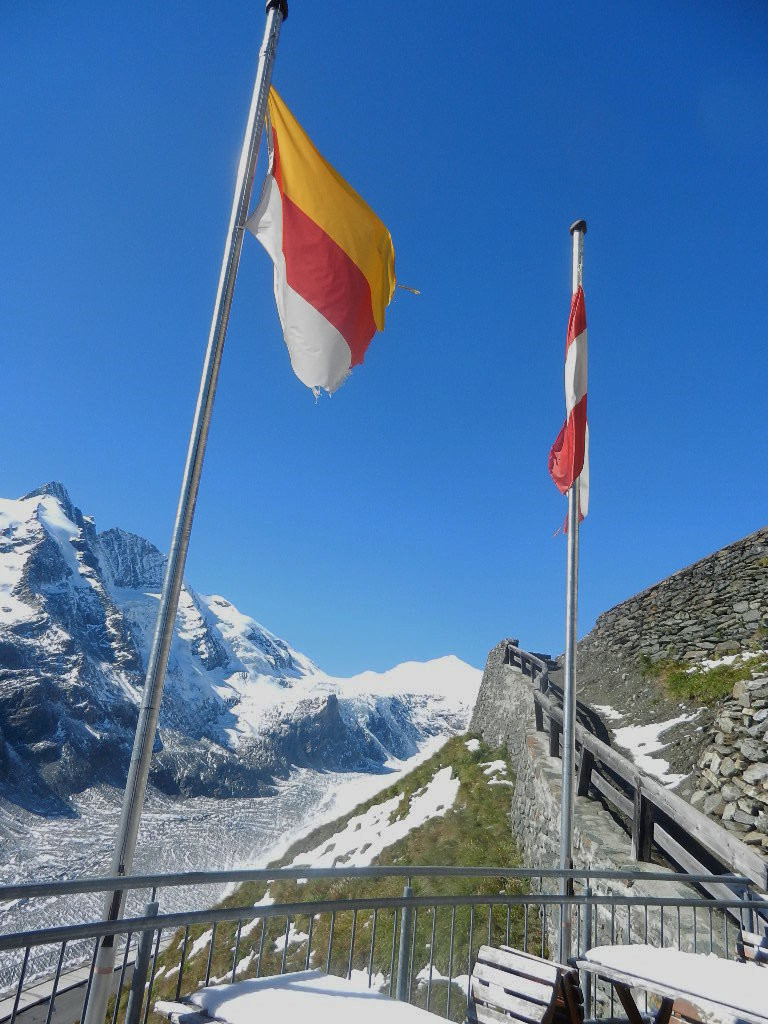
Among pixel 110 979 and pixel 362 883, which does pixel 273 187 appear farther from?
pixel 362 883

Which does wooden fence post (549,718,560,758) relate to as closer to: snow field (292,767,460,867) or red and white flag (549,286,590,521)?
snow field (292,767,460,867)

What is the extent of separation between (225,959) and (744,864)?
1268 centimetres

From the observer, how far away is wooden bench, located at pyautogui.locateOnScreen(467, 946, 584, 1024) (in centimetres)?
357

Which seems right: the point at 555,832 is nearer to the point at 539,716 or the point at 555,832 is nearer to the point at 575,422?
the point at 539,716

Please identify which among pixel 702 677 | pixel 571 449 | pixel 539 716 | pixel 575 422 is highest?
pixel 575 422

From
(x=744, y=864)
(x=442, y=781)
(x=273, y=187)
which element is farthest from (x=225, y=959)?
(x=273, y=187)

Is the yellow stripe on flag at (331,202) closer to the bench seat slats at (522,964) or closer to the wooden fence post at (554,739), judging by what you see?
the bench seat slats at (522,964)

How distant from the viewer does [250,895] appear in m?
18.5

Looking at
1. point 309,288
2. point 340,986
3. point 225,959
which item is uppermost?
point 309,288

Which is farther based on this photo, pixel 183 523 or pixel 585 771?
pixel 585 771

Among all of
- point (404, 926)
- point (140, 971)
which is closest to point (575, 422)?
point (404, 926)

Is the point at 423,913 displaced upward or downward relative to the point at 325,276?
downward

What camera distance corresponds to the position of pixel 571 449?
906 cm

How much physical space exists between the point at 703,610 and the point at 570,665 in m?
11.0
